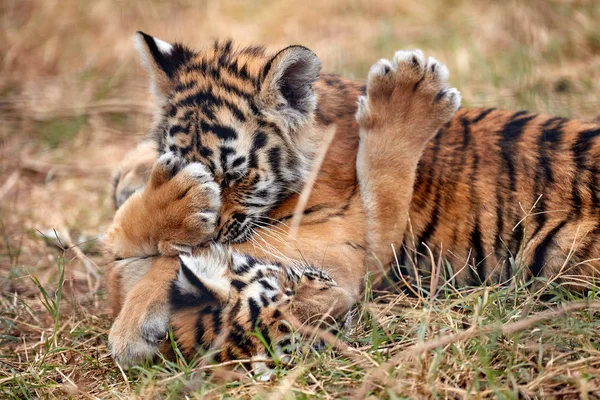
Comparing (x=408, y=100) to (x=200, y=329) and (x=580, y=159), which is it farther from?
(x=200, y=329)

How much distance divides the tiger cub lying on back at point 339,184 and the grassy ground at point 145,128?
216mm

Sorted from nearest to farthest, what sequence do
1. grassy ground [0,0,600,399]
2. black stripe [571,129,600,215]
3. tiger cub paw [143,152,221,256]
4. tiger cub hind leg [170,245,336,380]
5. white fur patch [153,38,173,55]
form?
grassy ground [0,0,600,399], tiger cub hind leg [170,245,336,380], tiger cub paw [143,152,221,256], black stripe [571,129,600,215], white fur patch [153,38,173,55]

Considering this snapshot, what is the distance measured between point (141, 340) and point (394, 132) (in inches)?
51.6

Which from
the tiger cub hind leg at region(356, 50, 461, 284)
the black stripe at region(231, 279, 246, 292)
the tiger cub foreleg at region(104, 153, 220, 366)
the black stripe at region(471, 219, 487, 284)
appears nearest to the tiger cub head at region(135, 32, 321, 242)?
Result: the tiger cub foreleg at region(104, 153, 220, 366)

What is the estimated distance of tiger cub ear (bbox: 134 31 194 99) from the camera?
9.70 feet

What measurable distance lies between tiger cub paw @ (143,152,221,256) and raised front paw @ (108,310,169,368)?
0.31 metres

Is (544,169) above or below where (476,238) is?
above

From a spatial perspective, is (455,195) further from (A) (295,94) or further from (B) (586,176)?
(A) (295,94)

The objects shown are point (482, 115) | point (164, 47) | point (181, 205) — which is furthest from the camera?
point (482, 115)

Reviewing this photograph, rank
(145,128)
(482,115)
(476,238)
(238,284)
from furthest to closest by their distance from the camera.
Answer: (145,128) → (482,115) → (476,238) → (238,284)

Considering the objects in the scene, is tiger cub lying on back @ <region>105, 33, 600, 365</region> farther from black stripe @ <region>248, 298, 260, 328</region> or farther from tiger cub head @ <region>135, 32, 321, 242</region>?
black stripe @ <region>248, 298, 260, 328</region>

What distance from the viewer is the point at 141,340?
2.44 meters

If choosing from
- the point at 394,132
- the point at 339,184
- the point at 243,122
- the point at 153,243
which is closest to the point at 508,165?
the point at 394,132

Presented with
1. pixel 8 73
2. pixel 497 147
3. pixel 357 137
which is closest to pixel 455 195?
pixel 497 147
